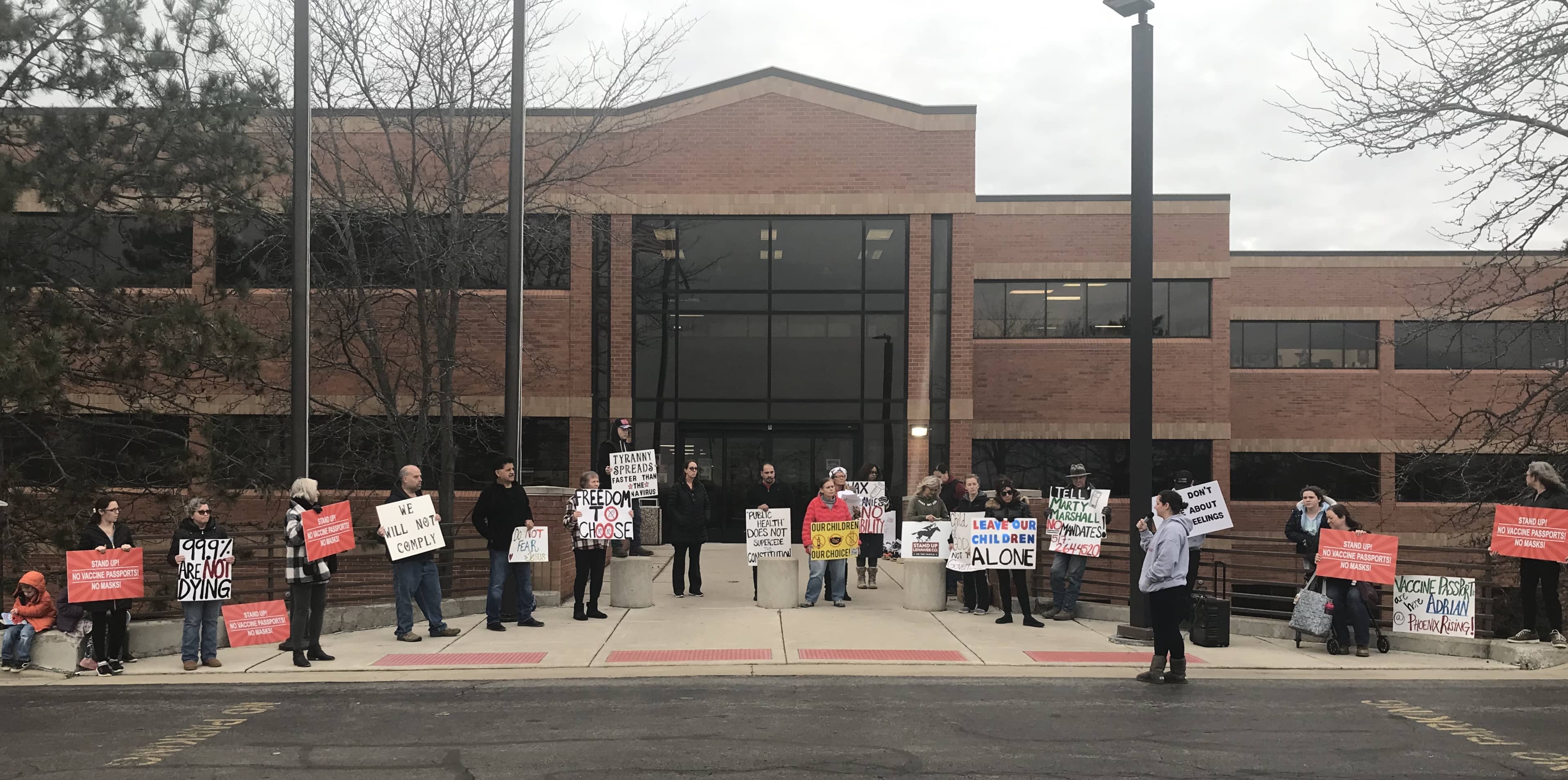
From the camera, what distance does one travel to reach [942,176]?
25078 mm

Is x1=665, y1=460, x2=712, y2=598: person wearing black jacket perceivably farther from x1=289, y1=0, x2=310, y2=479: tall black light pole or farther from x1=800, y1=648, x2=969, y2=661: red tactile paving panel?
x1=289, y1=0, x2=310, y2=479: tall black light pole

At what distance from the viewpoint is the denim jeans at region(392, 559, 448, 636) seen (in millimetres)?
12172

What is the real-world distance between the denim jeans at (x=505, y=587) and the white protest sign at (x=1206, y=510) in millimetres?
7168

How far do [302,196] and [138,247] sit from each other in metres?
9.89

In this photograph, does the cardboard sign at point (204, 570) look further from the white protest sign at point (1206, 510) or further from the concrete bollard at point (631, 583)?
the white protest sign at point (1206, 510)

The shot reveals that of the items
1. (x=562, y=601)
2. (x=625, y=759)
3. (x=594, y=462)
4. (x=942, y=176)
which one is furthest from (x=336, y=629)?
(x=942, y=176)

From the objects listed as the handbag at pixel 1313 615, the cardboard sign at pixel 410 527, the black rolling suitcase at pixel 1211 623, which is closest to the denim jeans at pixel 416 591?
the cardboard sign at pixel 410 527

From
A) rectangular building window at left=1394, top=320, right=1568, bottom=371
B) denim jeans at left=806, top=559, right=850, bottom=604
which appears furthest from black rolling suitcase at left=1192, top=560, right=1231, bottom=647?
rectangular building window at left=1394, top=320, right=1568, bottom=371

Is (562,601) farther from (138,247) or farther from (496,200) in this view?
(138,247)

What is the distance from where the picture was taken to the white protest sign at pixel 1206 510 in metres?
13.6

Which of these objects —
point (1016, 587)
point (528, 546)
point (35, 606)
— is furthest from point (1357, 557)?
point (35, 606)

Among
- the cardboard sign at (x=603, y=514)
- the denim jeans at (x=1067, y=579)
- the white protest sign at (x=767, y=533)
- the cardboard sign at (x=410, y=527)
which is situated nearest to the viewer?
the cardboard sign at (x=410, y=527)

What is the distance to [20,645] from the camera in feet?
35.1

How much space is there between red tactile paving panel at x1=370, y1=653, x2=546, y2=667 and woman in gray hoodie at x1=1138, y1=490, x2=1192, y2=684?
5583mm
